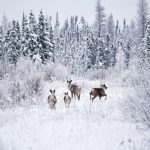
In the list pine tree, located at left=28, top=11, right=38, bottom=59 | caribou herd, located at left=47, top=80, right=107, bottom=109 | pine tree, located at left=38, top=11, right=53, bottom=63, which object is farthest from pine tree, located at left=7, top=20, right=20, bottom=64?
caribou herd, located at left=47, top=80, right=107, bottom=109

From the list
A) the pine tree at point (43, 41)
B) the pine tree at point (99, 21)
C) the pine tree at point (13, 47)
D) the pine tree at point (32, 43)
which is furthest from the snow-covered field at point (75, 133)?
Result: the pine tree at point (99, 21)

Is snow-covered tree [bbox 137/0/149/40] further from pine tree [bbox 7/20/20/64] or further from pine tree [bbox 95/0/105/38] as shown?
pine tree [bbox 7/20/20/64]

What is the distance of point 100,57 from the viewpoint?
50094 mm

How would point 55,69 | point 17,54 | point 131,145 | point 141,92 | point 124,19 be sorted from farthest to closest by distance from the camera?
point 124,19
point 17,54
point 55,69
point 141,92
point 131,145

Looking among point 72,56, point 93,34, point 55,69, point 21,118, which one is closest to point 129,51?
point 93,34

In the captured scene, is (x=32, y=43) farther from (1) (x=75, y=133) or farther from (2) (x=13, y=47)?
(1) (x=75, y=133)

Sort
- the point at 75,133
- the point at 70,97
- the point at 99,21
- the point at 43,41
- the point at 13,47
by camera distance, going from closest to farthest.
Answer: the point at 75,133, the point at 70,97, the point at 43,41, the point at 13,47, the point at 99,21

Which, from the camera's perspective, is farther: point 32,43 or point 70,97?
point 32,43

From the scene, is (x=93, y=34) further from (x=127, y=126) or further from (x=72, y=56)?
(x=127, y=126)

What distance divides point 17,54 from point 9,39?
3658mm

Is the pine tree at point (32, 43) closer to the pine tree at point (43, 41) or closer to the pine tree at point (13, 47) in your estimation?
the pine tree at point (43, 41)

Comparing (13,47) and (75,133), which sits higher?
(13,47)

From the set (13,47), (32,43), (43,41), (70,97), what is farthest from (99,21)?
(70,97)

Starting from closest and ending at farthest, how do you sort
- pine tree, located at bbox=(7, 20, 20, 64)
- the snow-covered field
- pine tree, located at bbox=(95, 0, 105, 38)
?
the snow-covered field < pine tree, located at bbox=(7, 20, 20, 64) < pine tree, located at bbox=(95, 0, 105, 38)
